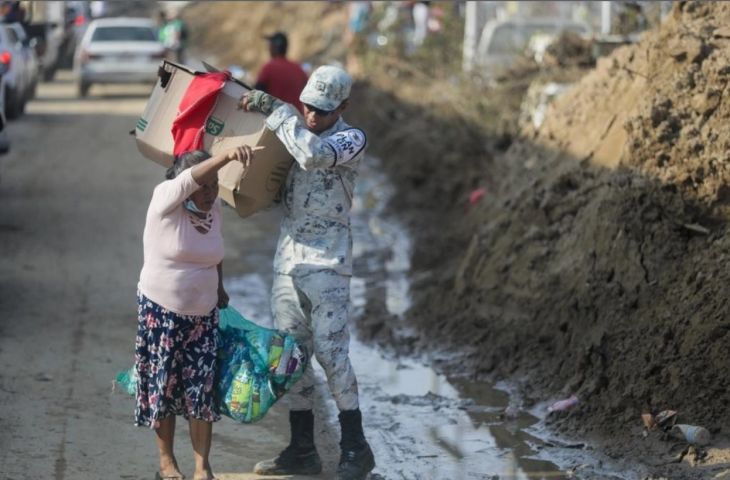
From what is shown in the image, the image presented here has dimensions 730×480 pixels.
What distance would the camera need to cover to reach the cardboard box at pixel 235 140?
623cm

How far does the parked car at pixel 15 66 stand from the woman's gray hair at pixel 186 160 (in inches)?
603

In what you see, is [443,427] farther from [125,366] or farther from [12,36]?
[12,36]

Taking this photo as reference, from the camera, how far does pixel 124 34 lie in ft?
94.8

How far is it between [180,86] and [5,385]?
244 cm

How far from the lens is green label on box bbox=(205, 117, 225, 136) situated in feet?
20.6

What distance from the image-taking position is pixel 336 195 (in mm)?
6344

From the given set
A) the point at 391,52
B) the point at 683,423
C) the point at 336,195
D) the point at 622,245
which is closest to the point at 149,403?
the point at 336,195

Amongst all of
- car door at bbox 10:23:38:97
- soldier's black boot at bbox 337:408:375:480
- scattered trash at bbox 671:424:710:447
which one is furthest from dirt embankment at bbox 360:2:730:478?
car door at bbox 10:23:38:97

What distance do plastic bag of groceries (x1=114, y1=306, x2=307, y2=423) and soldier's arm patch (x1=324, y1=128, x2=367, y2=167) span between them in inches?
34.8

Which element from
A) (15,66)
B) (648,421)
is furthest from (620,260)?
(15,66)

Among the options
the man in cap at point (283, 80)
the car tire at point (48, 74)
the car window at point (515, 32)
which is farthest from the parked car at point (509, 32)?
the car tire at point (48, 74)

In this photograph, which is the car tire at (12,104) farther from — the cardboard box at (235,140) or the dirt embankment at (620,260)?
the cardboard box at (235,140)

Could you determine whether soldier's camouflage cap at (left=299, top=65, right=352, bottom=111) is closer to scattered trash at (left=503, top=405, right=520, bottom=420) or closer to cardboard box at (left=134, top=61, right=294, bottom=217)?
cardboard box at (left=134, top=61, right=294, bottom=217)

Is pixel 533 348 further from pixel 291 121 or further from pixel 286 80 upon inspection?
pixel 286 80
